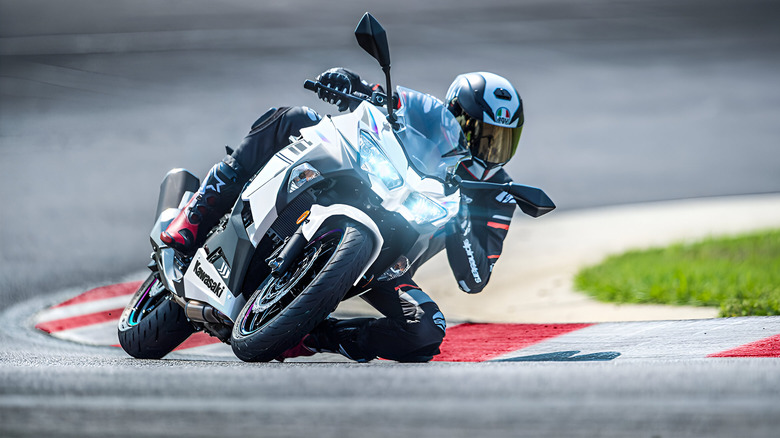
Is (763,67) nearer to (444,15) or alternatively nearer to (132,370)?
(444,15)

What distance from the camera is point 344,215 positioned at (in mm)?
2971

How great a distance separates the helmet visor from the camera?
3.60m

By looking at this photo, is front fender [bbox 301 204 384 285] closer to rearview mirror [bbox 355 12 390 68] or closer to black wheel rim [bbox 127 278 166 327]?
rearview mirror [bbox 355 12 390 68]

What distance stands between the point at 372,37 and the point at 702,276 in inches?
157

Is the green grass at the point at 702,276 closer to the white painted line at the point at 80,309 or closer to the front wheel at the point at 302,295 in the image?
the front wheel at the point at 302,295

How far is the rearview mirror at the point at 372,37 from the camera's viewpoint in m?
2.98

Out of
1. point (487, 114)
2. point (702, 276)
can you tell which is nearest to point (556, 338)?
point (487, 114)

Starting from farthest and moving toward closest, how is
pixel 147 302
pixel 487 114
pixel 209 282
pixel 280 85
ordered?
1. pixel 280 85
2. pixel 147 302
3. pixel 487 114
4. pixel 209 282


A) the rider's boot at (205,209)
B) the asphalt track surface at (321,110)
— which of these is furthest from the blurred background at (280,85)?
the rider's boot at (205,209)

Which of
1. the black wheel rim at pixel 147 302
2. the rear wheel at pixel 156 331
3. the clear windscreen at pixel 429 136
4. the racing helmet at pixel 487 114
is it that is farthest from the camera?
the black wheel rim at pixel 147 302

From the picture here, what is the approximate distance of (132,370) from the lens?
2959 mm

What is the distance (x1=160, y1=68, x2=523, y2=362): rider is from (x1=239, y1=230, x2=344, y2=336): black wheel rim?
465 millimetres

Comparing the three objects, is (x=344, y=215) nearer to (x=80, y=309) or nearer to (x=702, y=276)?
(x=80, y=309)

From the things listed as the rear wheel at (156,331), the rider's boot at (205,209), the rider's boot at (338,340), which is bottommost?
the rider's boot at (338,340)
